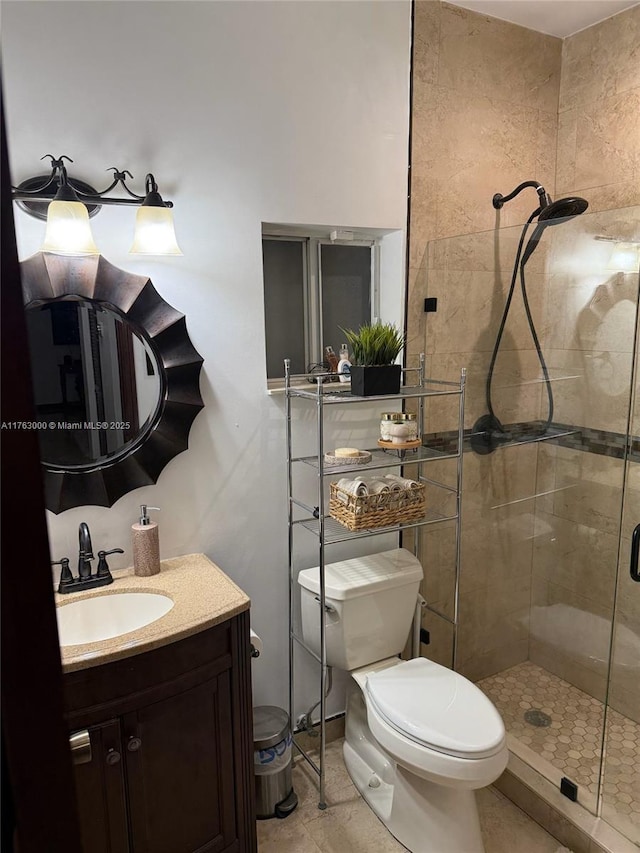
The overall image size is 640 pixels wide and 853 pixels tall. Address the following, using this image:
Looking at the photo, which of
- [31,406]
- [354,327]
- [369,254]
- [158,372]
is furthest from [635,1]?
[31,406]

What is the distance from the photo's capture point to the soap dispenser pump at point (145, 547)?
1825 millimetres

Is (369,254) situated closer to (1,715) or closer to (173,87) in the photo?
(173,87)

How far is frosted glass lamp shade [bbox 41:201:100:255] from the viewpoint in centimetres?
156

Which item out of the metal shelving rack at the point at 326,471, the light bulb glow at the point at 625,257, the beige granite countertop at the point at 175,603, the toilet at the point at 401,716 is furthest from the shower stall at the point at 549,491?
the beige granite countertop at the point at 175,603

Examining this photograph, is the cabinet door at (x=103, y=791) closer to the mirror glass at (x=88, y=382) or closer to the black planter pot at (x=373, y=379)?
the mirror glass at (x=88, y=382)

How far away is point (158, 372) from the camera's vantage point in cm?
189

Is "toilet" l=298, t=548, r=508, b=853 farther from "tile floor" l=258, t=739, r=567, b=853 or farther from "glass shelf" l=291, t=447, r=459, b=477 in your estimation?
"glass shelf" l=291, t=447, r=459, b=477

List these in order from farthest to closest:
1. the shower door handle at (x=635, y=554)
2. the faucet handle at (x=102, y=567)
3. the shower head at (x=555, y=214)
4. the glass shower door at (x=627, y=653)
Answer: the shower head at (x=555, y=214), the glass shower door at (x=627, y=653), the shower door handle at (x=635, y=554), the faucet handle at (x=102, y=567)

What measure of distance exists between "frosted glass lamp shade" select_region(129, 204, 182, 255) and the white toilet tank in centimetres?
124

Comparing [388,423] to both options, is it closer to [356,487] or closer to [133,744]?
[356,487]

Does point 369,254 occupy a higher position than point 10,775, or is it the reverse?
point 369,254

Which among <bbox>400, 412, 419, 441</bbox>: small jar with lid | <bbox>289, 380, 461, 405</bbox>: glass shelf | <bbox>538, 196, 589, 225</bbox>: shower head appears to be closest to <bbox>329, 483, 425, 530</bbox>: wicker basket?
<bbox>400, 412, 419, 441</bbox>: small jar with lid

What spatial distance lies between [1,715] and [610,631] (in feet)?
8.46

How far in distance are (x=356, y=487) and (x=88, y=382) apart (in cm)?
92
